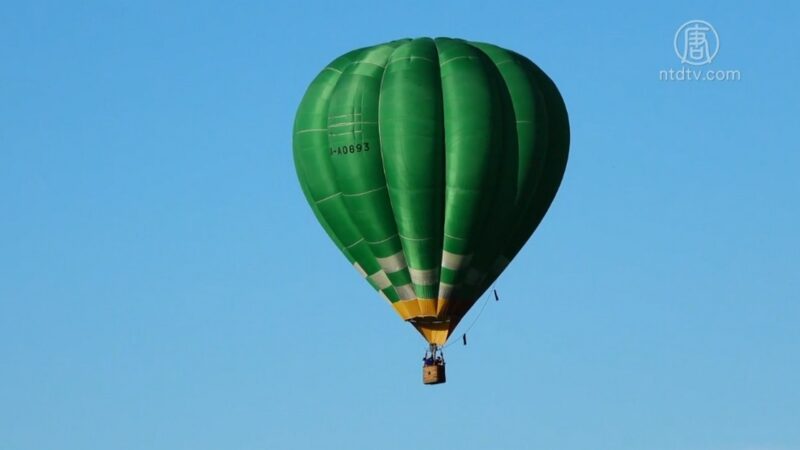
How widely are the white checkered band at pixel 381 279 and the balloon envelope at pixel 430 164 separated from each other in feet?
0.10

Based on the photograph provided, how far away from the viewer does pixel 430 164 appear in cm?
8150

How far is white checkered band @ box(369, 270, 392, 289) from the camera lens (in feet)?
274

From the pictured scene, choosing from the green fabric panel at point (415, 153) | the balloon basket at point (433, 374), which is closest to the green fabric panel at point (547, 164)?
the green fabric panel at point (415, 153)

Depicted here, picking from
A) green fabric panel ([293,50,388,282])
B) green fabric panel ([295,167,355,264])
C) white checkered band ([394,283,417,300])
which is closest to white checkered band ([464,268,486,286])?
white checkered band ([394,283,417,300])

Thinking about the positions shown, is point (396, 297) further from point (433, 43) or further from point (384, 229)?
point (433, 43)

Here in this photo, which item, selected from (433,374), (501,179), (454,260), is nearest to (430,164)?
(501,179)

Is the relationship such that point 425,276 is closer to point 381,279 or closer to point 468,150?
point 381,279

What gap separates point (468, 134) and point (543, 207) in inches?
155

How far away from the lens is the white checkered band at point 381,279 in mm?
83500

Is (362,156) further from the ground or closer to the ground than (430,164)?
further from the ground

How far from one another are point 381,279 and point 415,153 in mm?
4332

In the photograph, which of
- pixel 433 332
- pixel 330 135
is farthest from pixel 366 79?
pixel 433 332

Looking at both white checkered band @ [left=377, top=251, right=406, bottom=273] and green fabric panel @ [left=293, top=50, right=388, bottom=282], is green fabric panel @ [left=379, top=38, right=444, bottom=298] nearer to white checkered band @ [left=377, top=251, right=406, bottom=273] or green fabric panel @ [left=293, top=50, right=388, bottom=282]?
white checkered band @ [left=377, top=251, right=406, bottom=273]

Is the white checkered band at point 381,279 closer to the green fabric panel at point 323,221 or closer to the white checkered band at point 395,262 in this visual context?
the white checkered band at point 395,262
